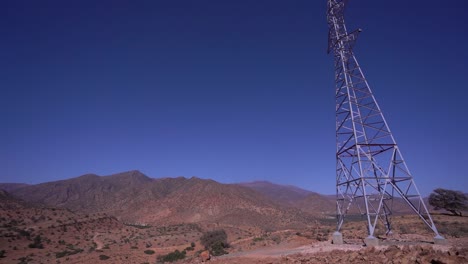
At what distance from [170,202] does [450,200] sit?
61.5 m

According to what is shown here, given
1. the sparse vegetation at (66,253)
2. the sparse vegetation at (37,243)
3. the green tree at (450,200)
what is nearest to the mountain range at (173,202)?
the green tree at (450,200)

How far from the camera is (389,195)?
1511 cm

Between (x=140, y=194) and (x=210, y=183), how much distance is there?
23.4 meters

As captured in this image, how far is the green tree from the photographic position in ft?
116

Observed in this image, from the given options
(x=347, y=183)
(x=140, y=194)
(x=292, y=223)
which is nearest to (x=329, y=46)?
(x=347, y=183)

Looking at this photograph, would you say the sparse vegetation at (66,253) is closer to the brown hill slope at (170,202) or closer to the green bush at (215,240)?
the green bush at (215,240)

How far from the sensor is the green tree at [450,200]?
3544 cm

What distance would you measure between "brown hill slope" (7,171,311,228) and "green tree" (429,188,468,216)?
26.6 metres

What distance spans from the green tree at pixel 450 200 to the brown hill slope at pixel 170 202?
1048 inches

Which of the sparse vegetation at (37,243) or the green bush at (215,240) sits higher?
the green bush at (215,240)

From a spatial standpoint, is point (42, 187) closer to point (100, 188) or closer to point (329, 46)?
point (100, 188)

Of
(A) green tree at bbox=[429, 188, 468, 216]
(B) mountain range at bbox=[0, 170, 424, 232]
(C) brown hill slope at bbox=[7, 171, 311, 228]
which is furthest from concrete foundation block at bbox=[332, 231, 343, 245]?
(C) brown hill slope at bbox=[7, 171, 311, 228]

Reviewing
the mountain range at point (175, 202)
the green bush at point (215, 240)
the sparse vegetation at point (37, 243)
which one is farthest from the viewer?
the mountain range at point (175, 202)

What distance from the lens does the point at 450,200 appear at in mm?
36312
